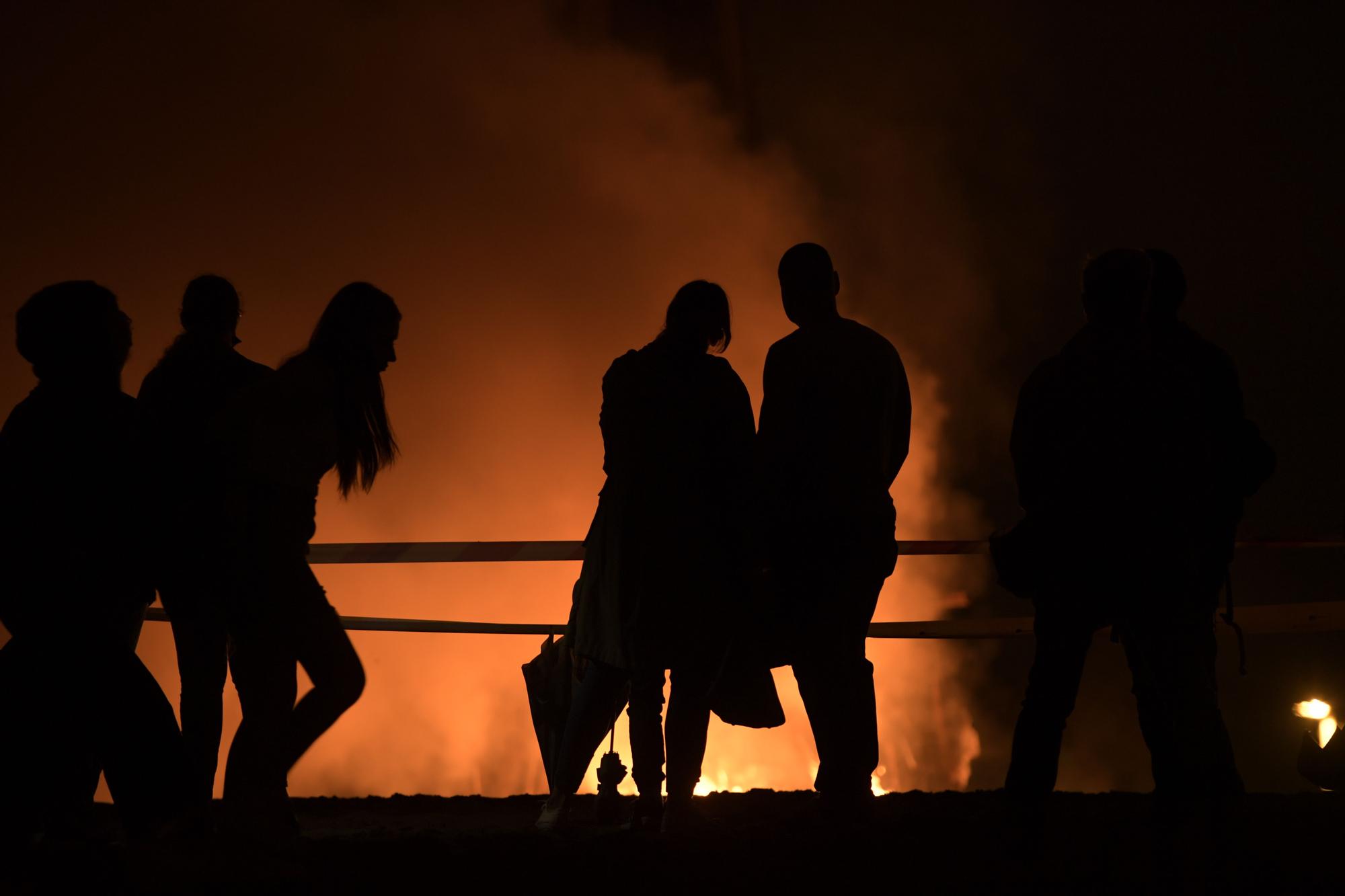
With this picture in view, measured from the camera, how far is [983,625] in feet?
19.3

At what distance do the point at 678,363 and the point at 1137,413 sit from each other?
1.30 meters

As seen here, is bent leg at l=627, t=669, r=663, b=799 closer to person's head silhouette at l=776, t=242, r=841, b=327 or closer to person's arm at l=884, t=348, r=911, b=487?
person's arm at l=884, t=348, r=911, b=487

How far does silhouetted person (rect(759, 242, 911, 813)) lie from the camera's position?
146 inches

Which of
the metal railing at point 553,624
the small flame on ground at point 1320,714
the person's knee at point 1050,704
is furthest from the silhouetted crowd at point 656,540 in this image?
the small flame on ground at point 1320,714

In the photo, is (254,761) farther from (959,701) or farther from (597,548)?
(959,701)

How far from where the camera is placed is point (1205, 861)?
3002mm

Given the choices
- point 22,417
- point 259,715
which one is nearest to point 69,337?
point 22,417

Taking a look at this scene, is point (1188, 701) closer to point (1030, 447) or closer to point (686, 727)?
point (1030, 447)

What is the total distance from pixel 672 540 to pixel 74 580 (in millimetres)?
1562

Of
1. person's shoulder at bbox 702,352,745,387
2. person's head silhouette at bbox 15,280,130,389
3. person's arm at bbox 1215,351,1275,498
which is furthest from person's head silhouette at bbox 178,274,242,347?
person's arm at bbox 1215,351,1275,498

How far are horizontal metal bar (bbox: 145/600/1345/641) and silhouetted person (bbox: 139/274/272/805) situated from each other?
1.78 m

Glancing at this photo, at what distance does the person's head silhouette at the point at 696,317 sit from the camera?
3.77 m

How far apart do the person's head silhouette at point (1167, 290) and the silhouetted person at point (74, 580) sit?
8.82 ft

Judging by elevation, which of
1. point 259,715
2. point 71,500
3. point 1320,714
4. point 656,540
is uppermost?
point 1320,714
